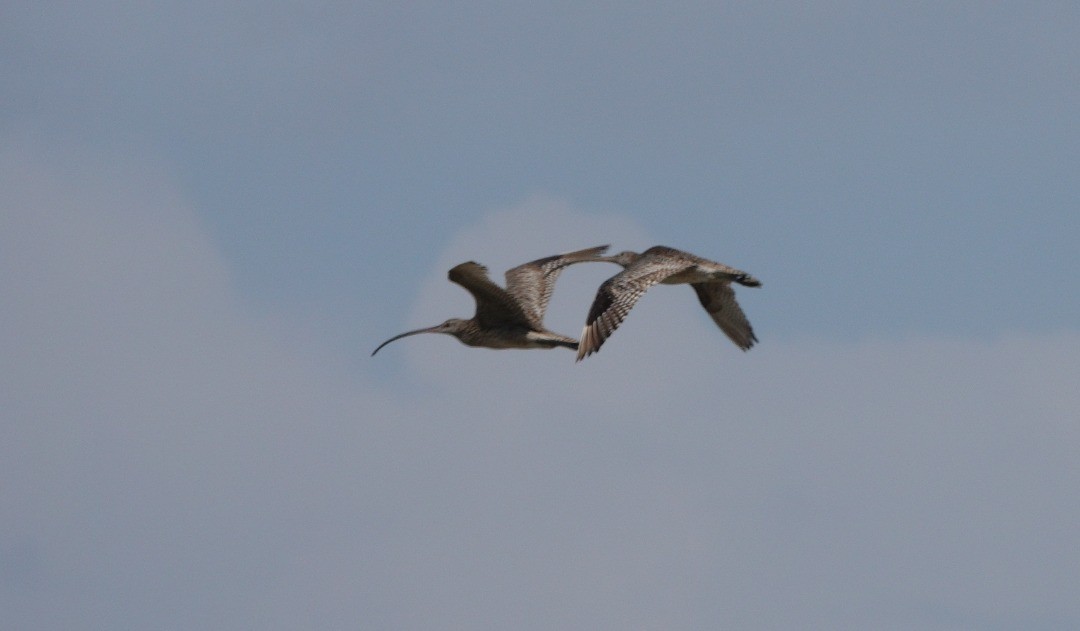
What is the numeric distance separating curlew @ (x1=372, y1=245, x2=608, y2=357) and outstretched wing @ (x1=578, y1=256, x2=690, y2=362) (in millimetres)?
622

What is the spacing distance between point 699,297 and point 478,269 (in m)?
5.79

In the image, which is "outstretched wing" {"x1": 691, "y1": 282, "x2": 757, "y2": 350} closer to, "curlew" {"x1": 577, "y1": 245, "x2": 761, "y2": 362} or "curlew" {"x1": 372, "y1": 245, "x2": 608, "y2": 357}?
"curlew" {"x1": 577, "y1": 245, "x2": 761, "y2": 362}

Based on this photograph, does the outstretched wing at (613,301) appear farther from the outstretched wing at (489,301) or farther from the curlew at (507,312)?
the outstretched wing at (489,301)

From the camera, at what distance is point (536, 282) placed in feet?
87.7

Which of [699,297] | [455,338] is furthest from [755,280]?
[455,338]

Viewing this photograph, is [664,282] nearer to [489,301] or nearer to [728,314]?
[489,301]

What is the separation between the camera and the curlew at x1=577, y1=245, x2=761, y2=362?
23516 mm

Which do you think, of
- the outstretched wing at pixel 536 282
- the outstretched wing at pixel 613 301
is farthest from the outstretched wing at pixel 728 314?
the outstretched wing at pixel 613 301

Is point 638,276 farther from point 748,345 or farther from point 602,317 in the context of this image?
point 748,345

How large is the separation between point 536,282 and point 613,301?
3.08m

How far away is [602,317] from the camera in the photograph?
2358 centimetres

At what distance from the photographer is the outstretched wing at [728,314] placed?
2834 cm

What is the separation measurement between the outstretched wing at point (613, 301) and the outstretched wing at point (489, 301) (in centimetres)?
139

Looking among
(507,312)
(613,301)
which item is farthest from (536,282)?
(613,301)
